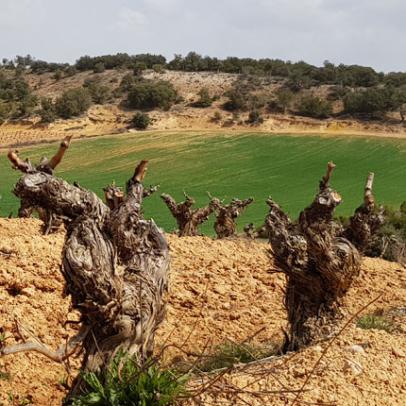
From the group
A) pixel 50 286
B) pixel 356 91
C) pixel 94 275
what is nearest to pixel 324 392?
pixel 94 275

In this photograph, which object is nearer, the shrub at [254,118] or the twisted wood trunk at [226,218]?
the twisted wood trunk at [226,218]

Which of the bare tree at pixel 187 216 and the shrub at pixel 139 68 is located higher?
the shrub at pixel 139 68

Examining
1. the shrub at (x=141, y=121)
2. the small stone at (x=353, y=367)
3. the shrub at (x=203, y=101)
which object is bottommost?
the small stone at (x=353, y=367)

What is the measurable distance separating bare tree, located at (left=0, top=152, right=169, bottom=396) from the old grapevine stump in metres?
2.81

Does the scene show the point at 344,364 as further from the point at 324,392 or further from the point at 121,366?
the point at 121,366

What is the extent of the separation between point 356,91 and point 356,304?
236ft

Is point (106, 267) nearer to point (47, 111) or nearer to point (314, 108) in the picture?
point (314, 108)

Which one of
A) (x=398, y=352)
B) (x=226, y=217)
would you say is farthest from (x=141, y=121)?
(x=398, y=352)

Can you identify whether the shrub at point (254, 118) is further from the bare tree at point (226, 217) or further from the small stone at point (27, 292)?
the small stone at point (27, 292)

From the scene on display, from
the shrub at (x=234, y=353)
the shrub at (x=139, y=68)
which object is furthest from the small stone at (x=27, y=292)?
the shrub at (x=139, y=68)

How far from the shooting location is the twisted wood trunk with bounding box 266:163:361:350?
8.16 metres

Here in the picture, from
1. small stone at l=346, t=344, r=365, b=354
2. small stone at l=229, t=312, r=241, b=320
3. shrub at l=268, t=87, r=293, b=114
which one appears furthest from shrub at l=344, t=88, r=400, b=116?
small stone at l=346, t=344, r=365, b=354

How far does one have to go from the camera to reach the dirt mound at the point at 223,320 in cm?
635

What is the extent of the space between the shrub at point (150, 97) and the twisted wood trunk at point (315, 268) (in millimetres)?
71594
